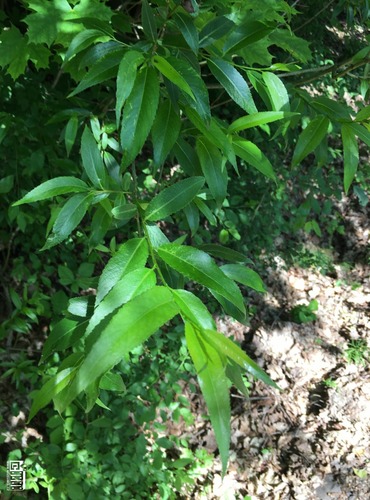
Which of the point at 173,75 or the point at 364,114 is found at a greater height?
the point at 173,75

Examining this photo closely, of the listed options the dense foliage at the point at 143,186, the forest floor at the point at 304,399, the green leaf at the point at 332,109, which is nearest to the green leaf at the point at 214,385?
the dense foliage at the point at 143,186

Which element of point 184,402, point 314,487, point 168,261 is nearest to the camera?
point 168,261

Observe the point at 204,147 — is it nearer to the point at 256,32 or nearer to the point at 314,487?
the point at 256,32

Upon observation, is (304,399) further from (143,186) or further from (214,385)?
(214,385)

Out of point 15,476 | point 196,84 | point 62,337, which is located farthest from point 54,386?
point 15,476

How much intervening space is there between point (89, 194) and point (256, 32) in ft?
1.72

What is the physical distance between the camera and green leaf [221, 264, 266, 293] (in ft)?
3.54

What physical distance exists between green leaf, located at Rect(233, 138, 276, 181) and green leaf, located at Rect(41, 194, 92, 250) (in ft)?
1.31

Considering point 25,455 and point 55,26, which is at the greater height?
point 55,26

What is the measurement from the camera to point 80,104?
203 cm

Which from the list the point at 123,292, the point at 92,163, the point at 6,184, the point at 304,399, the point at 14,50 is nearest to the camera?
the point at 123,292

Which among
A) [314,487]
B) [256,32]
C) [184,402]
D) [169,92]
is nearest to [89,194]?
[169,92]

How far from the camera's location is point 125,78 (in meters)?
0.86

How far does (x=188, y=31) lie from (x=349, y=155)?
1.56 feet
